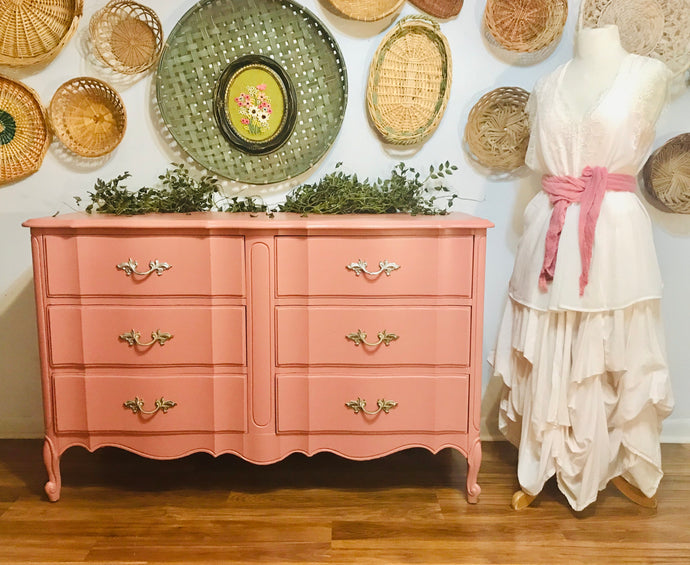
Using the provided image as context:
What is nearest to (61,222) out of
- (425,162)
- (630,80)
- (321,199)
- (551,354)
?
(321,199)

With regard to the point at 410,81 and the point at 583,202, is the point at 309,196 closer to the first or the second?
the point at 410,81

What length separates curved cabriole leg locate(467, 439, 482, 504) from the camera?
6.98 ft

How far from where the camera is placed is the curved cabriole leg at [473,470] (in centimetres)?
213

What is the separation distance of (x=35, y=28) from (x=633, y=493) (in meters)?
2.75

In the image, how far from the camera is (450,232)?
6.63 feet

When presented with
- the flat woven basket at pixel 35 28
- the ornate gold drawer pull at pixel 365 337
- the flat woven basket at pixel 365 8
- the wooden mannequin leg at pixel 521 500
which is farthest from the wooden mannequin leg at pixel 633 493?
the flat woven basket at pixel 35 28

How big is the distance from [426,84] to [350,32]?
1.17ft

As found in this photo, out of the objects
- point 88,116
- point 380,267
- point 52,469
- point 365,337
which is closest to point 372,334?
point 365,337

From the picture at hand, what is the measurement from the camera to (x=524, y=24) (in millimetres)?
2430

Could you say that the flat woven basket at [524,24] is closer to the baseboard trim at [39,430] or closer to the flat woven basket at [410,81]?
the flat woven basket at [410,81]

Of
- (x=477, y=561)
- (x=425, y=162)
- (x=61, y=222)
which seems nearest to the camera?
(x=477, y=561)

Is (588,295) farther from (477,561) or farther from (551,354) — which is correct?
(477,561)

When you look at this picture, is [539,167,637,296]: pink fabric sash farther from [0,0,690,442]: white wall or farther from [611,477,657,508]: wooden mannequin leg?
[611,477,657,508]: wooden mannequin leg

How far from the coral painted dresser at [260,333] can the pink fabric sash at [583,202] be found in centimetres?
22
